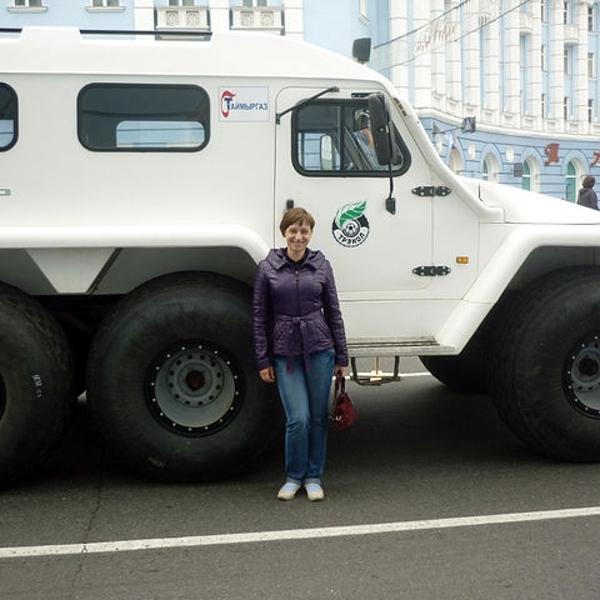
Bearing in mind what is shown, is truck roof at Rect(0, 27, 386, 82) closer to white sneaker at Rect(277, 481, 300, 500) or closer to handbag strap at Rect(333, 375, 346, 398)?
handbag strap at Rect(333, 375, 346, 398)

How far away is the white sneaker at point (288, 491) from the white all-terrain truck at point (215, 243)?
329mm

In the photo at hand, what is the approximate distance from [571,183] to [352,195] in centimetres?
4408

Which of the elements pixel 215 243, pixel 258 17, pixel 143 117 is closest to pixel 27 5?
pixel 258 17

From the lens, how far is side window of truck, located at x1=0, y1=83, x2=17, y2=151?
500 centimetres

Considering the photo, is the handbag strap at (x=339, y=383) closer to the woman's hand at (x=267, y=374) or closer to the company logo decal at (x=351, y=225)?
the woman's hand at (x=267, y=374)

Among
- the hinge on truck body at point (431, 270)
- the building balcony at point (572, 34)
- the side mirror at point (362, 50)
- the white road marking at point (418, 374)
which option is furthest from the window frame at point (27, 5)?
the building balcony at point (572, 34)

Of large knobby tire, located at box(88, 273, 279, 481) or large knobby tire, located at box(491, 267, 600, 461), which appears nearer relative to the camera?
large knobby tire, located at box(88, 273, 279, 481)

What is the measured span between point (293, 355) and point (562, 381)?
183 cm

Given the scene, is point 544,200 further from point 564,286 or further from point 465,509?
point 465,509

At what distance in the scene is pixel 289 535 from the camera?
14.7 ft

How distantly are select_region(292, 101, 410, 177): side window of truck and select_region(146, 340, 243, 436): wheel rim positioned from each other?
4.29 ft

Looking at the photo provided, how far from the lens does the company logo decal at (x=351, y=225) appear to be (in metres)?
5.31

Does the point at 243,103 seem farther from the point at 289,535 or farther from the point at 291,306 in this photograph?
the point at 289,535

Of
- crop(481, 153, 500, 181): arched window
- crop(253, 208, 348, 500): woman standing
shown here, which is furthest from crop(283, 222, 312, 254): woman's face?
crop(481, 153, 500, 181): arched window
